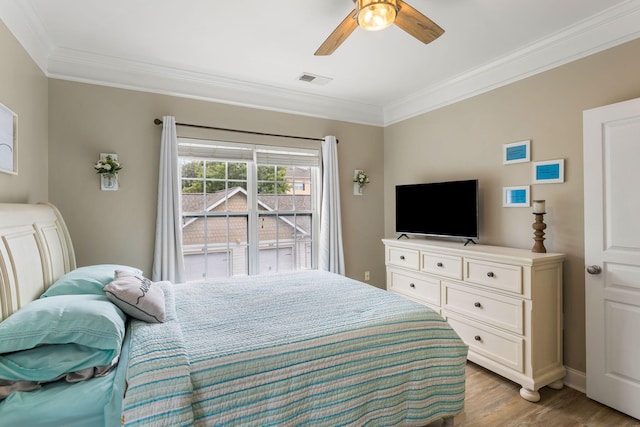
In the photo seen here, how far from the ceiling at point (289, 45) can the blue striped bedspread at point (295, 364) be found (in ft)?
6.57

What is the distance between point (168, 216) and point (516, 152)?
331 centimetres

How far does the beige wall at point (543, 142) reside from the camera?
2.44 metres

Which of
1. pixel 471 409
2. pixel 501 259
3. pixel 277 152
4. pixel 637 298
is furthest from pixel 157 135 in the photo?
pixel 637 298

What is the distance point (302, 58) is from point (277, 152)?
118 centimetres

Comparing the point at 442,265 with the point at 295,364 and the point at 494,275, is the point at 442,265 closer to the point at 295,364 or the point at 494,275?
the point at 494,275

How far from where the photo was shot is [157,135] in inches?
128

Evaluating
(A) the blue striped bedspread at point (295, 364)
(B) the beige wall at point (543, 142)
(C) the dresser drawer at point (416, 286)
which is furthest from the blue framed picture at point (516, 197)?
(A) the blue striped bedspread at point (295, 364)

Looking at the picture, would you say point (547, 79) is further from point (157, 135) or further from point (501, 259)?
point (157, 135)

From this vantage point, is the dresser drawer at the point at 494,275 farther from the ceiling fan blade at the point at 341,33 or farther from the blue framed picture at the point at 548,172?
the ceiling fan blade at the point at 341,33

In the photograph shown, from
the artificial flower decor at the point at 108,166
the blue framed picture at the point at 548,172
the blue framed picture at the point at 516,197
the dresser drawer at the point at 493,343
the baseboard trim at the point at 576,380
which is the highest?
the artificial flower decor at the point at 108,166

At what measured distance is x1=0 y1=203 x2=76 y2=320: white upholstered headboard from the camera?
1.59 meters

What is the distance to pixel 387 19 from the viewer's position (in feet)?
5.94

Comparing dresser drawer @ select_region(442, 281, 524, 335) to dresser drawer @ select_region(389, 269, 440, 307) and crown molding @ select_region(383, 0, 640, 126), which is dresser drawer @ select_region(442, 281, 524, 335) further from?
crown molding @ select_region(383, 0, 640, 126)

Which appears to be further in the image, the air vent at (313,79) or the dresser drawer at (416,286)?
the air vent at (313,79)
